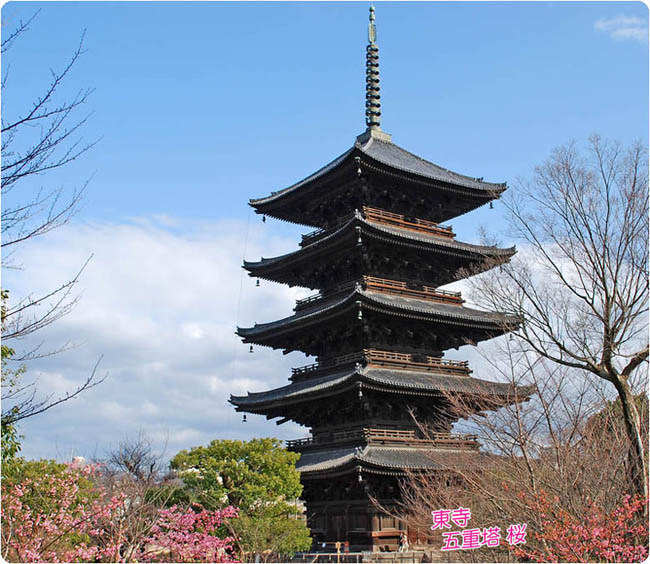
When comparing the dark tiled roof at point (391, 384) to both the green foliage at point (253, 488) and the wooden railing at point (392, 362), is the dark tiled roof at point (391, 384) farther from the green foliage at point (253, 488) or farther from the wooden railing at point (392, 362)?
the green foliage at point (253, 488)

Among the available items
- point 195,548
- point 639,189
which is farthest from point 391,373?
point 639,189

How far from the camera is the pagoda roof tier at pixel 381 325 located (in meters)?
26.7

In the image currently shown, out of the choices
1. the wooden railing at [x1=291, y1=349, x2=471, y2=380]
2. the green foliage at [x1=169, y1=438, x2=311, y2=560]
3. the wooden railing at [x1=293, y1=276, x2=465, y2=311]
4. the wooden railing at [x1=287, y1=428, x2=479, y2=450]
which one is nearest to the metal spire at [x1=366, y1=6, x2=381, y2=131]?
Answer: the wooden railing at [x1=293, y1=276, x2=465, y2=311]

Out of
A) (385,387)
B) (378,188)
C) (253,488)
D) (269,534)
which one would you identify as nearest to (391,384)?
(385,387)

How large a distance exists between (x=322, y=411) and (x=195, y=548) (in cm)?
928

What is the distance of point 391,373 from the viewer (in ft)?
87.0

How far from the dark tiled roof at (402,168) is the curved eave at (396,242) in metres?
2.52

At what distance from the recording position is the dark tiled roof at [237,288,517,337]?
26.1 metres

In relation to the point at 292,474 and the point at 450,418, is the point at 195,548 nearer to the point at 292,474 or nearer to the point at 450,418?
the point at 292,474

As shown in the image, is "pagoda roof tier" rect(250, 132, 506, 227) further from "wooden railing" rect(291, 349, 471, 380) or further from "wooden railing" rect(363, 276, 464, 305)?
"wooden railing" rect(291, 349, 471, 380)

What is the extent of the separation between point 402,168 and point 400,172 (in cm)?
20

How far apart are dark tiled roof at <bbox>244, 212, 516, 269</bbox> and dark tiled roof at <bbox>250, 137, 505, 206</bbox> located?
2495 millimetres

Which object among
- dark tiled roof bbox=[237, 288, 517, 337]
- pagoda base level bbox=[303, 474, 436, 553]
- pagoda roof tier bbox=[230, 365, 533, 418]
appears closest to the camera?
pagoda base level bbox=[303, 474, 436, 553]

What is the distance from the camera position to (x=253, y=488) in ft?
74.9
